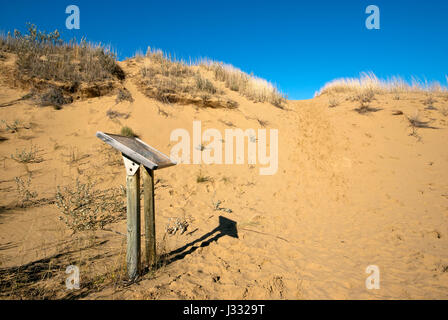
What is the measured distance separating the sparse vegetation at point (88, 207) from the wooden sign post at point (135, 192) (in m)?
1.75

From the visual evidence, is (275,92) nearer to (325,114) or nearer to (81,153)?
(325,114)

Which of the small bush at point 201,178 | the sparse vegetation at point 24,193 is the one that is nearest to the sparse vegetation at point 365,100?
the small bush at point 201,178

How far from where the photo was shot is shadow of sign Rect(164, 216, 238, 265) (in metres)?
3.62

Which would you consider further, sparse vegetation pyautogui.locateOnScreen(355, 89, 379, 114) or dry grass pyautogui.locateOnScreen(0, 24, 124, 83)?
sparse vegetation pyautogui.locateOnScreen(355, 89, 379, 114)

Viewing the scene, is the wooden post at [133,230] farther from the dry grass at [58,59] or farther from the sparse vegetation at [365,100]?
the sparse vegetation at [365,100]

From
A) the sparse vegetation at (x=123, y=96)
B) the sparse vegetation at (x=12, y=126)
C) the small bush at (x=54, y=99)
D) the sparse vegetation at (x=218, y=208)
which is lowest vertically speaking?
the sparse vegetation at (x=218, y=208)

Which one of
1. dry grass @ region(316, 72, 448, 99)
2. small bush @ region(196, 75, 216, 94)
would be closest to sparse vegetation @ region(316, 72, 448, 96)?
dry grass @ region(316, 72, 448, 99)

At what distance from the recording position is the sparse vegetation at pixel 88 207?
424 cm

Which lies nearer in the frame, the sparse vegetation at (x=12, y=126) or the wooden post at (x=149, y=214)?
the wooden post at (x=149, y=214)

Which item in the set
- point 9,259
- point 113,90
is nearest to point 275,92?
point 113,90

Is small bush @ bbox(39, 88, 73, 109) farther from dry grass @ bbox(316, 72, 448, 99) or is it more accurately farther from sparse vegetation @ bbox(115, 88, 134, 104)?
dry grass @ bbox(316, 72, 448, 99)

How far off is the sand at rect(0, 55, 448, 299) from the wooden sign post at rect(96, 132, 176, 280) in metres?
0.26

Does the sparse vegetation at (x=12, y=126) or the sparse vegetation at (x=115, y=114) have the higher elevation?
the sparse vegetation at (x=115, y=114)

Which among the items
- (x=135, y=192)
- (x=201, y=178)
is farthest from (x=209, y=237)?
(x=201, y=178)
